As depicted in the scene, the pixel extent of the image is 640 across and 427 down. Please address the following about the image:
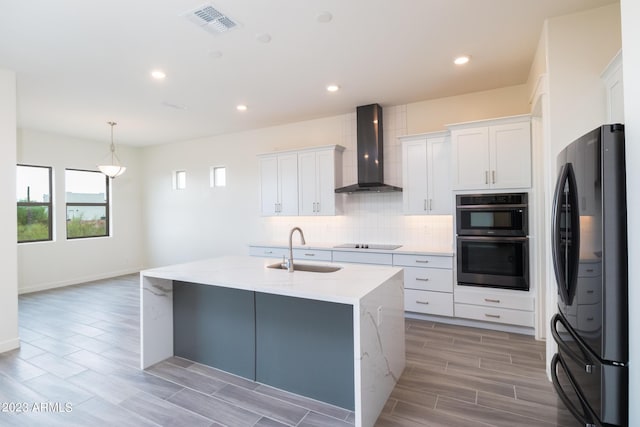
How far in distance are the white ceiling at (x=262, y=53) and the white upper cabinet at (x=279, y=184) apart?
78 cm

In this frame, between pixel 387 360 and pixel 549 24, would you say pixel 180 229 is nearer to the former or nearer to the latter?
pixel 387 360

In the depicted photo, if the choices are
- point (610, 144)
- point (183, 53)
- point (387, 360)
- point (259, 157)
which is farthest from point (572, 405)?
point (259, 157)

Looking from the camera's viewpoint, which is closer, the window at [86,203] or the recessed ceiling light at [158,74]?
the recessed ceiling light at [158,74]

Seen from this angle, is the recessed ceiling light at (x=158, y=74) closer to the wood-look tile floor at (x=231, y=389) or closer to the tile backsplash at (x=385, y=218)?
the tile backsplash at (x=385, y=218)

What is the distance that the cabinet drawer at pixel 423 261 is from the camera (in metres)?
3.79

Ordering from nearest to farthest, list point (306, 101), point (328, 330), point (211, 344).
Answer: point (328, 330) → point (211, 344) → point (306, 101)

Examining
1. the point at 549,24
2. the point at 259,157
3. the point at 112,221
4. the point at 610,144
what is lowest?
the point at 112,221

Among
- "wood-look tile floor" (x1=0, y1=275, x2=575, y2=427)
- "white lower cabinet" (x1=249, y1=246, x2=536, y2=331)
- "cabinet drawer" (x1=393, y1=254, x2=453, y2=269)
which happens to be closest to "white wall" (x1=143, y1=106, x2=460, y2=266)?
"cabinet drawer" (x1=393, y1=254, x2=453, y2=269)

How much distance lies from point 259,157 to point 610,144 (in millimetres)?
4623

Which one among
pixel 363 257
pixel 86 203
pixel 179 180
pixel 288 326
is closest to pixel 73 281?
pixel 86 203

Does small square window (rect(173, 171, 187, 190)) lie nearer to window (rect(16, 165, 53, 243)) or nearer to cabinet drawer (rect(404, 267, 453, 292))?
window (rect(16, 165, 53, 243))

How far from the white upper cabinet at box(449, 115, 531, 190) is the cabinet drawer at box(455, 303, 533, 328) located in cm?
134

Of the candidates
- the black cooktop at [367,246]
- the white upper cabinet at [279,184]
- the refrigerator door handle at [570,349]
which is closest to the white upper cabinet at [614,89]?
the refrigerator door handle at [570,349]

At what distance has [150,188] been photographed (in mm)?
7172
